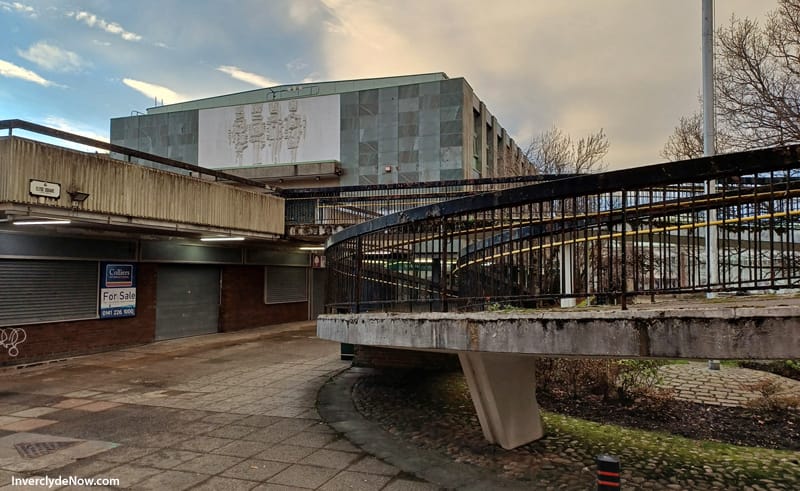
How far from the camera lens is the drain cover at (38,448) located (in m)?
5.54

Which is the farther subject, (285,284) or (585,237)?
(285,284)

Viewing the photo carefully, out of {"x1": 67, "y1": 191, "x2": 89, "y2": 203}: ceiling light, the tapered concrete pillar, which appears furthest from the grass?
{"x1": 67, "y1": 191, "x2": 89, "y2": 203}: ceiling light

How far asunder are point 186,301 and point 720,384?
535 inches

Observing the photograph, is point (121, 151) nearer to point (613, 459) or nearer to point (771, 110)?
point (613, 459)

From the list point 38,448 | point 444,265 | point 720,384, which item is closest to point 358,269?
point 444,265

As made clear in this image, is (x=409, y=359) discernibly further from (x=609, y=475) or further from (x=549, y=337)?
(x=609, y=475)

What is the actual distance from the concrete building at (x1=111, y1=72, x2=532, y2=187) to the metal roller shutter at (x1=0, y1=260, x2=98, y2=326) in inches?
666

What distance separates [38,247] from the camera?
11.2 meters

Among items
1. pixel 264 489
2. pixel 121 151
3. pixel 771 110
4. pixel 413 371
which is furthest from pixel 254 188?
pixel 771 110

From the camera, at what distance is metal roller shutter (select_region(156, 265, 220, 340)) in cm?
1469

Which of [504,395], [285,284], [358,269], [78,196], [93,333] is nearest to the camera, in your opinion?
[504,395]

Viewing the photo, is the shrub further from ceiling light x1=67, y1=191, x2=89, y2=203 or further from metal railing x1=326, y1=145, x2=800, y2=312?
ceiling light x1=67, y1=191, x2=89, y2=203

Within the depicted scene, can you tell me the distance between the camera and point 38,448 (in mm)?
5746

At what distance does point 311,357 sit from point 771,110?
12890 mm
